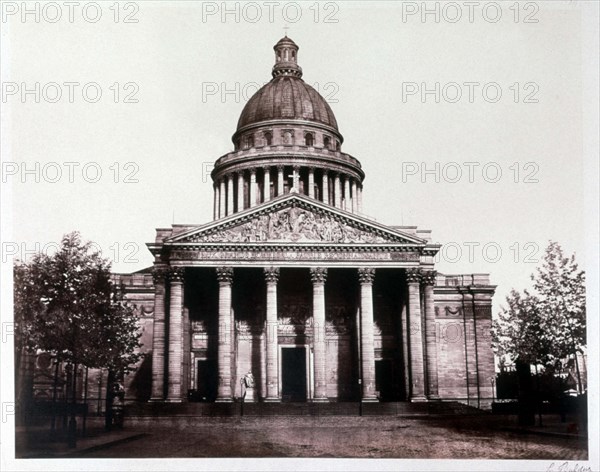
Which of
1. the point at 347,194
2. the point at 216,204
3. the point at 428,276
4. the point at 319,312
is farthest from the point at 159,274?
the point at 347,194

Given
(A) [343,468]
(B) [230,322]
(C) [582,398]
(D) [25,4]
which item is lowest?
(A) [343,468]

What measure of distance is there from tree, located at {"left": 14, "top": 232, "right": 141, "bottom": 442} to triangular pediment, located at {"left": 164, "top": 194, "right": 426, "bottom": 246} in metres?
11.4

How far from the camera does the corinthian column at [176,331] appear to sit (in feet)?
149

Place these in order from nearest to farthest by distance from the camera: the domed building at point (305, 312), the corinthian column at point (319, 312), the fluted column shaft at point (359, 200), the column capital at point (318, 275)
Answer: the corinthian column at point (319, 312)
the domed building at point (305, 312)
the column capital at point (318, 275)
the fluted column shaft at point (359, 200)

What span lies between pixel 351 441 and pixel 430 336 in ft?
63.1

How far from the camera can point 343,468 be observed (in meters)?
26.3

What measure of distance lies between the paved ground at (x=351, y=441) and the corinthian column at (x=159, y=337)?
9.43 meters

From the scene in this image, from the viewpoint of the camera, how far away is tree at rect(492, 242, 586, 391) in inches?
1244

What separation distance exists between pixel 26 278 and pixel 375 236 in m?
22.9

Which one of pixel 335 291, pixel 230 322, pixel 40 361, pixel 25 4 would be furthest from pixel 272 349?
pixel 25 4

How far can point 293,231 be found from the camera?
155 ft

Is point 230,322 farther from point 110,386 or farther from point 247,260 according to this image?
point 110,386

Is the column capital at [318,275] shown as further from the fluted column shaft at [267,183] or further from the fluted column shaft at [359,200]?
the fluted column shaft at [359,200]
